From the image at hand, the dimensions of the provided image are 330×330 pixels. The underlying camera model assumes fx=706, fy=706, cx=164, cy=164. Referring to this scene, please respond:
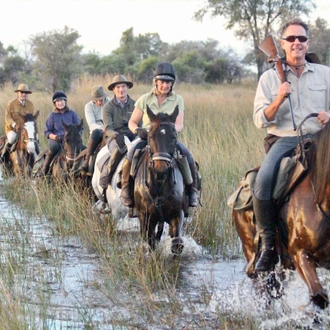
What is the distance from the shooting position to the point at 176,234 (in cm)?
867

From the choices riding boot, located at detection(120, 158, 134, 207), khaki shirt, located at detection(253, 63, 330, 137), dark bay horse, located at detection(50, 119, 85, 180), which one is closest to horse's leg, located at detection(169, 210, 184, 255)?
riding boot, located at detection(120, 158, 134, 207)

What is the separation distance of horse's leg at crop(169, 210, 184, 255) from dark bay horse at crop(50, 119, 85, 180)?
485cm

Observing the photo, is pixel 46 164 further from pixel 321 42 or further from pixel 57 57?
pixel 321 42

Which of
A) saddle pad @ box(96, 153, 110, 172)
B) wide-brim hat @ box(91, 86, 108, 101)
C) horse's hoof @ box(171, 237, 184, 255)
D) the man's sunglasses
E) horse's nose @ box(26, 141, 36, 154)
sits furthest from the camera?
horse's nose @ box(26, 141, 36, 154)

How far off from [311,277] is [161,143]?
304 cm

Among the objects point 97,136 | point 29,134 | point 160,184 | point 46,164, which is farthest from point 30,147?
point 160,184

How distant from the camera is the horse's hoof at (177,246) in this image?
8.53 m

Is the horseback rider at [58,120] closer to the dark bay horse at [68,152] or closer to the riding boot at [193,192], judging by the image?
the dark bay horse at [68,152]

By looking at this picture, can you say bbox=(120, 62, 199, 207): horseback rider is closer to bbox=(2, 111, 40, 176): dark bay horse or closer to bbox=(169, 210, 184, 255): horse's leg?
bbox=(169, 210, 184, 255): horse's leg

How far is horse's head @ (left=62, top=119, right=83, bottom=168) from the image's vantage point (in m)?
13.5

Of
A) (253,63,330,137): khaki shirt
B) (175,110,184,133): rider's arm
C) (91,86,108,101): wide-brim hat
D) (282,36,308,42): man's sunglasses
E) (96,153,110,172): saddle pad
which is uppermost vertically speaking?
(282,36,308,42): man's sunglasses

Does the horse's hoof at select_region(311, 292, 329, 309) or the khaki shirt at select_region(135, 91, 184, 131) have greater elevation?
the khaki shirt at select_region(135, 91, 184, 131)

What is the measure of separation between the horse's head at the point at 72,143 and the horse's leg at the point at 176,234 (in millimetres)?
5118

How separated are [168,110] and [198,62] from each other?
3594 centimetres
